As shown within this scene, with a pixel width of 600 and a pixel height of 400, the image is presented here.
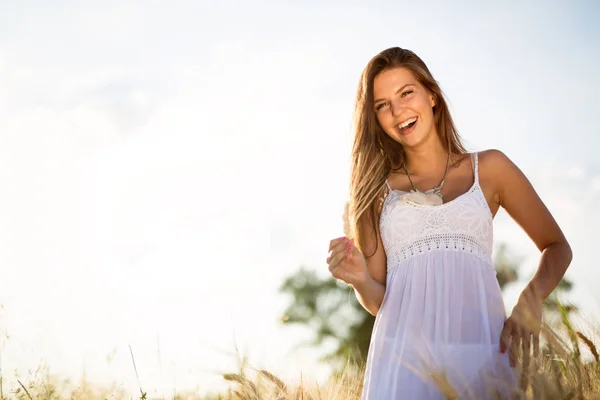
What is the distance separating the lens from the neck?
3.54 m

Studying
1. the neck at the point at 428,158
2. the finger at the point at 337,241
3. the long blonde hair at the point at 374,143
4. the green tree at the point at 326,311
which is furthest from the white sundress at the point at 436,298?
the green tree at the point at 326,311

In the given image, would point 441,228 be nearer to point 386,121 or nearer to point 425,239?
point 425,239

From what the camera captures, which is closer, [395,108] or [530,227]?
[530,227]

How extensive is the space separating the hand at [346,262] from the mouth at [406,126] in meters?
0.75

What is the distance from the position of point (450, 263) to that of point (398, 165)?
2.63ft

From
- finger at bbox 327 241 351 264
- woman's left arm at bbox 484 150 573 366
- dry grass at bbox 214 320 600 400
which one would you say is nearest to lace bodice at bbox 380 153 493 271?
woman's left arm at bbox 484 150 573 366

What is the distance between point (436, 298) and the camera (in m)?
3.01

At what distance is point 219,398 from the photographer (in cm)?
271

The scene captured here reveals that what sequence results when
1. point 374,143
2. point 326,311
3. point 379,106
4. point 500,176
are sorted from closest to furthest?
point 500,176 < point 379,106 < point 374,143 < point 326,311

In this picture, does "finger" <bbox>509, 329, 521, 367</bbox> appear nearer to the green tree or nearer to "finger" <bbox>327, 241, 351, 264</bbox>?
"finger" <bbox>327, 241, 351, 264</bbox>

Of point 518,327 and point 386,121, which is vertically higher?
point 386,121

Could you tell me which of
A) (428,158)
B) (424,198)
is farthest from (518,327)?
(428,158)

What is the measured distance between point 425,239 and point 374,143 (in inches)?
28.0

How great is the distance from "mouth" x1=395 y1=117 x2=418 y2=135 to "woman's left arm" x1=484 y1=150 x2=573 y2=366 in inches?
15.8
